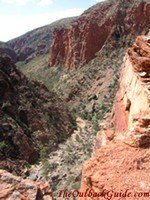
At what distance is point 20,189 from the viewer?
1150cm

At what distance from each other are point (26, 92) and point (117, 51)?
3656 cm

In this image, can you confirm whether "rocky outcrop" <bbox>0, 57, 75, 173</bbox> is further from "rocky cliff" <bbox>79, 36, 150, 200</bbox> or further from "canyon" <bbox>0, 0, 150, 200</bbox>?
"rocky cliff" <bbox>79, 36, 150, 200</bbox>

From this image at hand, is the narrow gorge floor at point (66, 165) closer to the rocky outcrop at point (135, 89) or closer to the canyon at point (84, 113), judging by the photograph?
the canyon at point (84, 113)

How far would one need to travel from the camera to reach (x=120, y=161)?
41.5 feet

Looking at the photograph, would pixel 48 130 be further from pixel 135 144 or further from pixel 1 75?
pixel 135 144

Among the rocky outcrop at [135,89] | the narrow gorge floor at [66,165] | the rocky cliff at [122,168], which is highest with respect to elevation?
the rocky cliff at [122,168]

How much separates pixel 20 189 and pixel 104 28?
87794 millimetres

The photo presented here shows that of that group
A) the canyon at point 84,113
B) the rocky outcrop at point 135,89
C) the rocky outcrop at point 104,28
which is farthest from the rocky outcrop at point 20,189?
the rocky outcrop at point 104,28

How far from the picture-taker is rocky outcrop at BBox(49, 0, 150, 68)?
91875mm

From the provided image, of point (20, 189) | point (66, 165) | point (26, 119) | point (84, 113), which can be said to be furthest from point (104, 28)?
point (20, 189)

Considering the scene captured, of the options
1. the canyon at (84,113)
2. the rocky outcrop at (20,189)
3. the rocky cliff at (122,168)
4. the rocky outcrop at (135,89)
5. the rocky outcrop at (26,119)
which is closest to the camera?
the rocky outcrop at (20,189)

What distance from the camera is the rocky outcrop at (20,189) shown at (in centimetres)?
1115

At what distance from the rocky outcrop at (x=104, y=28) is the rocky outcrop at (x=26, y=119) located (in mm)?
31255

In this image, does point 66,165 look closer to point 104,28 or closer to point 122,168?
point 122,168
